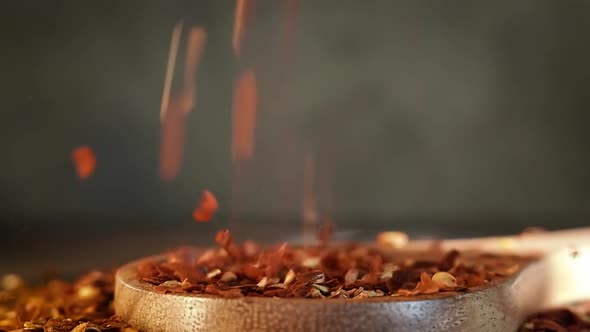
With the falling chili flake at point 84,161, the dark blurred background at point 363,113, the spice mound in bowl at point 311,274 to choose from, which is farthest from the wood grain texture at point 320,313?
the falling chili flake at point 84,161

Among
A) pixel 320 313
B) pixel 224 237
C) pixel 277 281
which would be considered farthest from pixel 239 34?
pixel 320 313

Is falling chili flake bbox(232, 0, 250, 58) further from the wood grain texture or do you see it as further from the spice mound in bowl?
the wood grain texture

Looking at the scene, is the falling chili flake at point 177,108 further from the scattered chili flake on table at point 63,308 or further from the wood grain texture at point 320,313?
the wood grain texture at point 320,313

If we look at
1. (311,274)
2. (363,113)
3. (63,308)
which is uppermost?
(363,113)

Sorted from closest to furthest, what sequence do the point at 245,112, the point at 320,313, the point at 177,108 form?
the point at 320,313, the point at 177,108, the point at 245,112

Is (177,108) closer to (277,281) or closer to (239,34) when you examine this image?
(239,34)

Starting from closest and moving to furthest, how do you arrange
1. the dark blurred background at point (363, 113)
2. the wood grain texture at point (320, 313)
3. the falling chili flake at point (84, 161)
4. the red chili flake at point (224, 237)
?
1. the wood grain texture at point (320, 313)
2. the red chili flake at point (224, 237)
3. the falling chili flake at point (84, 161)
4. the dark blurred background at point (363, 113)

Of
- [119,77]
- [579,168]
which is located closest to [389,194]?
[579,168]
